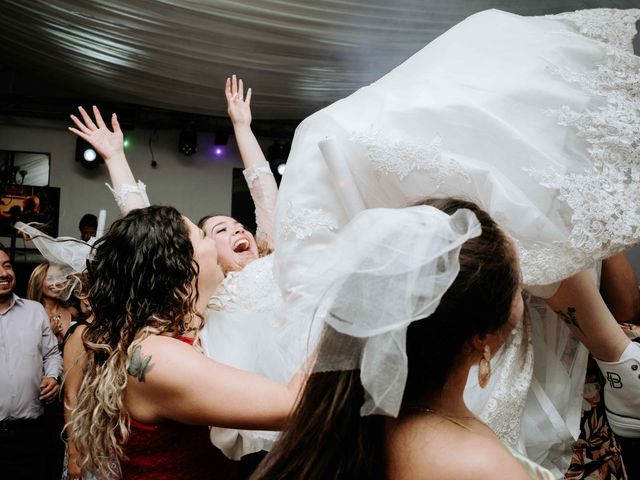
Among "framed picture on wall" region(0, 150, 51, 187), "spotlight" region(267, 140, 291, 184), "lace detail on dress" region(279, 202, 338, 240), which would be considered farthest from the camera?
"spotlight" region(267, 140, 291, 184)

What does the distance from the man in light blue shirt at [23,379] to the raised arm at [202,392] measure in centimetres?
221

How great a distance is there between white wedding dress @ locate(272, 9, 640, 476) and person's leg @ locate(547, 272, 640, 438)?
95 mm

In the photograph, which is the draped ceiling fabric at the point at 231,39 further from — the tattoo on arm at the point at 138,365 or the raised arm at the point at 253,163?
the tattoo on arm at the point at 138,365

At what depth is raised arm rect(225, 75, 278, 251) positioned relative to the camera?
2307 mm

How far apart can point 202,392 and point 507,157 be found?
0.82m

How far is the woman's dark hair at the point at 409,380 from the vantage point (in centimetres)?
88

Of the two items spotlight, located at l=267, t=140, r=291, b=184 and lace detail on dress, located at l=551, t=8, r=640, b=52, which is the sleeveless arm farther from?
spotlight, located at l=267, t=140, r=291, b=184

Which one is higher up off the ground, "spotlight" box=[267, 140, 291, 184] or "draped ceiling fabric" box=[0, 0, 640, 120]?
"draped ceiling fabric" box=[0, 0, 640, 120]

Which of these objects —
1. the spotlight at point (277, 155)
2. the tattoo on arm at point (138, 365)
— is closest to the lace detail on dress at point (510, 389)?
the tattoo on arm at point (138, 365)

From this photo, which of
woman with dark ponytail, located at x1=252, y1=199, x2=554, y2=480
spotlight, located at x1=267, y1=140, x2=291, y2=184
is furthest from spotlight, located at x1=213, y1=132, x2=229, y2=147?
woman with dark ponytail, located at x1=252, y1=199, x2=554, y2=480

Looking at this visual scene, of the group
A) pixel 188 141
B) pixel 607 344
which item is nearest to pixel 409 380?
pixel 607 344

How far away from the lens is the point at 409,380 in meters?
0.93

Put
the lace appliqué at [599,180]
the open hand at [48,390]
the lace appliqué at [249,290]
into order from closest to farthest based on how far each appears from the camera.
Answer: the lace appliqué at [599,180]
the lace appliqué at [249,290]
the open hand at [48,390]

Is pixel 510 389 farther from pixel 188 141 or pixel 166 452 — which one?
pixel 188 141
